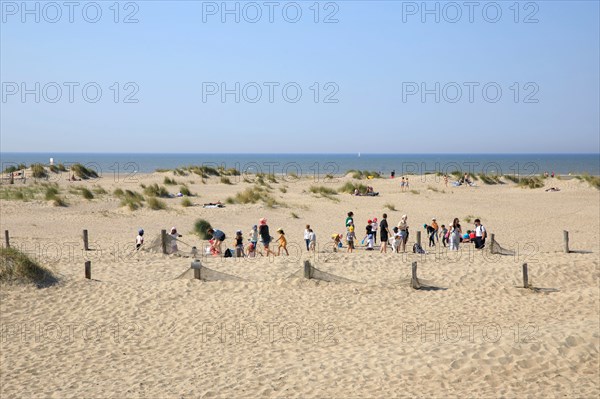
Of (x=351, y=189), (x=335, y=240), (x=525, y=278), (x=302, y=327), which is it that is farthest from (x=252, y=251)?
(x=351, y=189)

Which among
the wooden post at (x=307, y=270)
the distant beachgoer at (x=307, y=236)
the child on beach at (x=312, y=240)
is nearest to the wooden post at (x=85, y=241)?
the distant beachgoer at (x=307, y=236)

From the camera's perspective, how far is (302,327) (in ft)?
42.4

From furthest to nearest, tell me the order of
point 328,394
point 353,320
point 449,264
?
point 449,264 < point 353,320 < point 328,394

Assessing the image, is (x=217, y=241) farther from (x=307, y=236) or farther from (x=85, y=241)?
(x=85, y=241)

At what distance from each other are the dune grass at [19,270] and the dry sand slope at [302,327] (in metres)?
0.39

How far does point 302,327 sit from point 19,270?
6691mm

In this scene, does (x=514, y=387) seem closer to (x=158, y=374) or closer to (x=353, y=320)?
(x=353, y=320)

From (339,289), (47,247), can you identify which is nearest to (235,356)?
(339,289)

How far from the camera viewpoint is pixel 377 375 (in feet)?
34.5

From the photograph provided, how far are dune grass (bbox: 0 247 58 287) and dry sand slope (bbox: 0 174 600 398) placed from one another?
386mm

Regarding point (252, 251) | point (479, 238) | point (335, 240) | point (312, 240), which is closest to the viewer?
point (252, 251)

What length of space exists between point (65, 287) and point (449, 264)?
10091mm

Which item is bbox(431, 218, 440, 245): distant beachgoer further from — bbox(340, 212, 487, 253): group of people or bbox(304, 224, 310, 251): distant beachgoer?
bbox(304, 224, 310, 251): distant beachgoer

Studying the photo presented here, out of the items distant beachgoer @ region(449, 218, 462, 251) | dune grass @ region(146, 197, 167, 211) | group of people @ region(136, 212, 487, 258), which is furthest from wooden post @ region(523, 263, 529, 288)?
dune grass @ region(146, 197, 167, 211)
